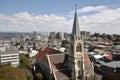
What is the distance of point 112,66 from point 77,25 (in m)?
26.8

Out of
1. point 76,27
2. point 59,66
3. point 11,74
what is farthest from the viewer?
point 59,66

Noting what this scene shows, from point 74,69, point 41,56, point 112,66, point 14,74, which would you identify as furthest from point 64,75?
point 112,66

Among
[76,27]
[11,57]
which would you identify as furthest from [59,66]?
[11,57]

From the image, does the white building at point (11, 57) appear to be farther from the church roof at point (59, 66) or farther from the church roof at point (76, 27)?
the church roof at point (76, 27)

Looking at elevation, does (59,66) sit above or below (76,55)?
below

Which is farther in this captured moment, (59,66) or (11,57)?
(11,57)

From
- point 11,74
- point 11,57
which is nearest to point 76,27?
point 11,74

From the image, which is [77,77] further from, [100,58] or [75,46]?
[100,58]

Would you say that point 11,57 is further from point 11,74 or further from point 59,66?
point 59,66

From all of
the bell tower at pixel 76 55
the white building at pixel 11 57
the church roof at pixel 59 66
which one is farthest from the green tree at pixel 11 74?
the white building at pixel 11 57

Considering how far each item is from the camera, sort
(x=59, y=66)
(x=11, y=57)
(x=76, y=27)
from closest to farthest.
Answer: (x=76, y=27) → (x=59, y=66) → (x=11, y=57)

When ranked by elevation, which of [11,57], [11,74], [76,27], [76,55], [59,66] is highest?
[76,27]

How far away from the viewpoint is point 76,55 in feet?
137

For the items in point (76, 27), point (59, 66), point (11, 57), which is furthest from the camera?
point (11, 57)
